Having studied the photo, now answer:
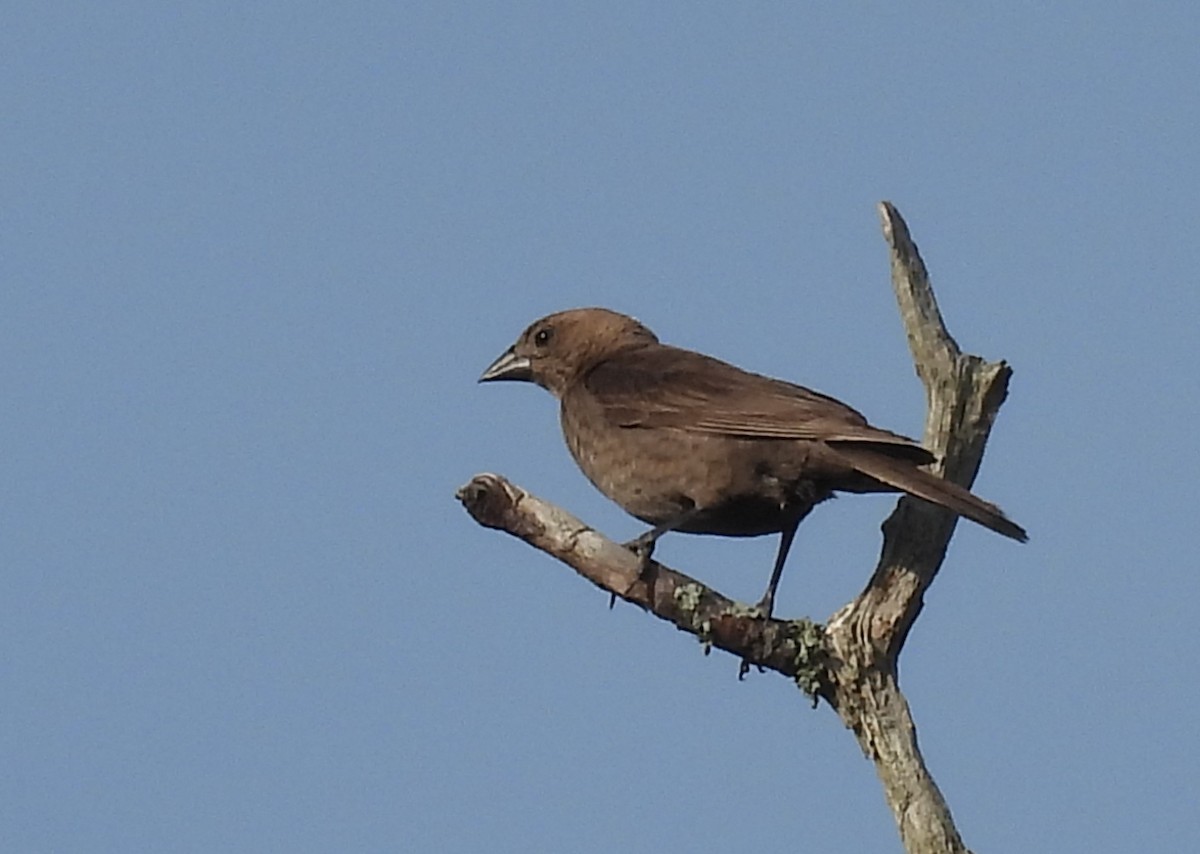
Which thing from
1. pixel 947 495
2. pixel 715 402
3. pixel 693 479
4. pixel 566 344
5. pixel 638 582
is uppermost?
pixel 566 344

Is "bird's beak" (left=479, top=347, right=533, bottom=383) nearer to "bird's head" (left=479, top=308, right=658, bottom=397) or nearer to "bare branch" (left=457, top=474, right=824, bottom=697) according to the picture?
"bird's head" (left=479, top=308, right=658, bottom=397)

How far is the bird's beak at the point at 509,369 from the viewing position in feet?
30.3

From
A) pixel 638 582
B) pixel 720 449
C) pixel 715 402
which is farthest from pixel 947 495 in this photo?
pixel 715 402

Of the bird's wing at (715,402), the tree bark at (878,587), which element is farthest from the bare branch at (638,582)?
the bird's wing at (715,402)

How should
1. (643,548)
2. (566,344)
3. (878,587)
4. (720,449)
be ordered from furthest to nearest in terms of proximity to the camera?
→ (566,344), (720,449), (643,548), (878,587)

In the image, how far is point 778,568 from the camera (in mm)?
7324

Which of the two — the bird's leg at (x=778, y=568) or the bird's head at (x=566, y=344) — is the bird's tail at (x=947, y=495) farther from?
the bird's head at (x=566, y=344)

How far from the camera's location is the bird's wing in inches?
287

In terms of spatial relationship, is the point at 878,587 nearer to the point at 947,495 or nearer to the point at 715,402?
the point at 947,495

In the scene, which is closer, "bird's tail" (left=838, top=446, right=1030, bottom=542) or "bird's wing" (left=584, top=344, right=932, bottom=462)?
"bird's tail" (left=838, top=446, right=1030, bottom=542)

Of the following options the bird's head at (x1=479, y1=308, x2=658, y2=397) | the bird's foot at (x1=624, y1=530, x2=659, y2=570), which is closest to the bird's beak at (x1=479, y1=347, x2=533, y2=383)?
the bird's head at (x1=479, y1=308, x2=658, y2=397)

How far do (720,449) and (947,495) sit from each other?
4.23 ft

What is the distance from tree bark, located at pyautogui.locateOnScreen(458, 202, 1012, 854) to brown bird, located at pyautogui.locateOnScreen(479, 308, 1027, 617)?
137mm

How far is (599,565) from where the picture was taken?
21.2 ft
